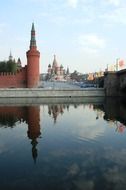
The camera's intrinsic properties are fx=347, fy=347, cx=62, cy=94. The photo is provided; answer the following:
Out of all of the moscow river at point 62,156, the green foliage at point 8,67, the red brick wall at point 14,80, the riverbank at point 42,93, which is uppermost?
the green foliage at point 8,67

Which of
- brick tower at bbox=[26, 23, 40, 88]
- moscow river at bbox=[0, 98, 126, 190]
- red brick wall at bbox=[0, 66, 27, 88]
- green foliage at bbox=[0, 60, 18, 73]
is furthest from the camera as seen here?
green foliage at bbox=[0, 60, 18, 73]

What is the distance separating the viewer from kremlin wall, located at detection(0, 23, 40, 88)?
2351 inches

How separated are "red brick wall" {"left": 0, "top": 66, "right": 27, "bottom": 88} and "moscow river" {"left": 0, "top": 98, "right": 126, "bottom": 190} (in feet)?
124

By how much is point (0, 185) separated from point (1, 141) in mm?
6796

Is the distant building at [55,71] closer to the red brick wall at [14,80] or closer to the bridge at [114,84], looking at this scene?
the red brick wall at [14,80]

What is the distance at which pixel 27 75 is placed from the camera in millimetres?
60156

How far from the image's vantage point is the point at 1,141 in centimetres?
1658

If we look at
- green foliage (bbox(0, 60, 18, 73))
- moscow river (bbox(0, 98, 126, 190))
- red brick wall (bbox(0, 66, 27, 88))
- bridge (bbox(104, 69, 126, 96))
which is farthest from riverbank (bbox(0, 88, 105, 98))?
moscow river (bbox(0, 98, 126, 190))

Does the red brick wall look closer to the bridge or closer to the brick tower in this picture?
the brick tower

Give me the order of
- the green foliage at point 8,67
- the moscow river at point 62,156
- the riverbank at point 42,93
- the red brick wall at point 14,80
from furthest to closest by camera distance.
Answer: the green foliage at point 8,67 → the red brick wall at point 14,80 → the riverbank at point 42,93 → the moscow river at point 62,156

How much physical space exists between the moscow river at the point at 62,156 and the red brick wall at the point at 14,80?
37912 millimetres

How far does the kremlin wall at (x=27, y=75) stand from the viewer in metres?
59.7

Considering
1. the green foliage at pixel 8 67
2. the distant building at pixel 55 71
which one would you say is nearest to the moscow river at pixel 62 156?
the green foliage at pixel 8 67

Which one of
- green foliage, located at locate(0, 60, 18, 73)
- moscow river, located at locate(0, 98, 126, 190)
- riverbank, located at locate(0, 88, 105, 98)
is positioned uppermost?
green foliage, located at locate(0, 60, 18, 73)
